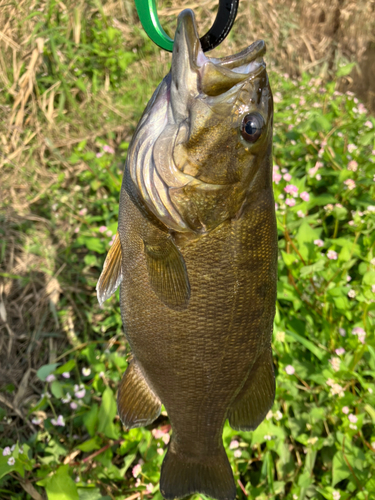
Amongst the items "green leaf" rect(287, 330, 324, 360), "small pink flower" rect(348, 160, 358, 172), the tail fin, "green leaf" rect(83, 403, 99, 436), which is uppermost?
"small pink flower" rect(348, 160, 358, 172)

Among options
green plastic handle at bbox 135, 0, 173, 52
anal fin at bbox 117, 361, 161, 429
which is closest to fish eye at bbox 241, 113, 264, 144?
green plastic handle at bbox 135, 0, 173, 52

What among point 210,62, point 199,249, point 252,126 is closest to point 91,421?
point 199,249

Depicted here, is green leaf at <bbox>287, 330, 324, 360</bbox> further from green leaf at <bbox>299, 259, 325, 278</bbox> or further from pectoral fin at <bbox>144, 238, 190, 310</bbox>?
→ pectoral fin at <bbox>144, 238, 190, 310</bbox>

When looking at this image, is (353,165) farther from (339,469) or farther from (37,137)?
(37,137)

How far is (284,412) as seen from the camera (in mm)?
2096

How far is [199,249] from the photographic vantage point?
1180 mm

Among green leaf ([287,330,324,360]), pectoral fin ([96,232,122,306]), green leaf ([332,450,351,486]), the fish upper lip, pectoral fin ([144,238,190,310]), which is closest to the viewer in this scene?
the fish upper lip

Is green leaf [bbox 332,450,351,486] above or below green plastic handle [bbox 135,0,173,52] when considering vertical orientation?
below

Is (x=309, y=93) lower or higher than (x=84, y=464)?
higher

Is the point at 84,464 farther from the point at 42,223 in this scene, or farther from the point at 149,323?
the point at 42,223

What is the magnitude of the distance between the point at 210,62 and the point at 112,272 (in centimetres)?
77

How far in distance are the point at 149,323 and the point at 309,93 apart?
151 inches

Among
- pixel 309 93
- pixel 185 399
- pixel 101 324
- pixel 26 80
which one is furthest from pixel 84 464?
pixel 309 93

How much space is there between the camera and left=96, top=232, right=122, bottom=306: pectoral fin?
1.30 meters
